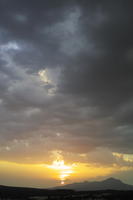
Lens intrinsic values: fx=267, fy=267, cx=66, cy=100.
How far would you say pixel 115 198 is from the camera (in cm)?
9606

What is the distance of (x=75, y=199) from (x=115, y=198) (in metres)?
14.4

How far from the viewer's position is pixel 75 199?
3767 inches

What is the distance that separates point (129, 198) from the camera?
9538 centimetres

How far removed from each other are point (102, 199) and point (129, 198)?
9800mm

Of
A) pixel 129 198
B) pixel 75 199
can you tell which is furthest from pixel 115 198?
pixel 75 199

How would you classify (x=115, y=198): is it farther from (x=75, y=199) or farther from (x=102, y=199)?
(x=75, y=199)

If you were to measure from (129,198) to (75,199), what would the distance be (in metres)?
19.3

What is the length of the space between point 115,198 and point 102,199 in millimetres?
5136

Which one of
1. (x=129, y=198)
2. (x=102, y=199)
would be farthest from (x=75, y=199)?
Answer: (x=129, y=198)

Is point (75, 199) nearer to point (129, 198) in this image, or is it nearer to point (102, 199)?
point (102, 199)

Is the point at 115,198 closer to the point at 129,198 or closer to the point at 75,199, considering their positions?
the point at 129,198
